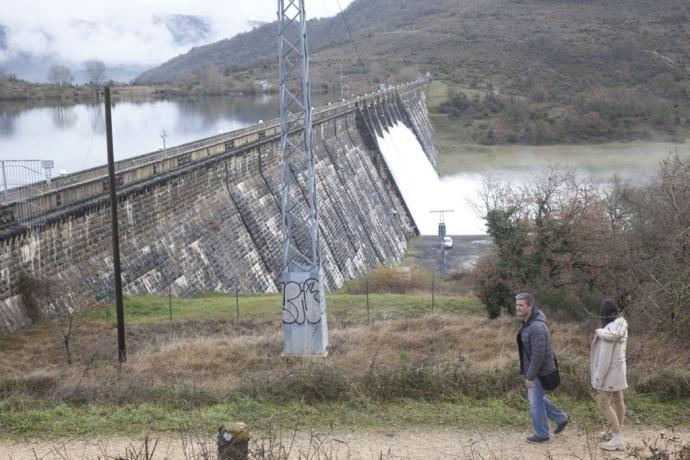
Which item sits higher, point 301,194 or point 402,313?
point 301,194

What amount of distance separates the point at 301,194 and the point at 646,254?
1862 cm

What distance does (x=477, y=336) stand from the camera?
17438 mm

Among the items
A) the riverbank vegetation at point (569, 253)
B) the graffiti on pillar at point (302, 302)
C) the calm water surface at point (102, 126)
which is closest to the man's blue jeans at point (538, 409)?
the graffiti on pillar at point (302, 302)

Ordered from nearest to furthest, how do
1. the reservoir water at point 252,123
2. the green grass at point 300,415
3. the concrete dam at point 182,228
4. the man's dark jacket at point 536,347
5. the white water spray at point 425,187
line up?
the man's dark jacket at point 536,347 < the green grass at point 300,415 < the concrete dam at point 182,228 < the reservoir water at point 252,123 < the white water spray at point 425,187

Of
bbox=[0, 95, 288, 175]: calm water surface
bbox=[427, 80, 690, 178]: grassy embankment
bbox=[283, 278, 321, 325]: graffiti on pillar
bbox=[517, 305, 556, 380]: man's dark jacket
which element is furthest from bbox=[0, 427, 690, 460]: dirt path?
bbox=[427, 80, 690, 178]: grassy embankment

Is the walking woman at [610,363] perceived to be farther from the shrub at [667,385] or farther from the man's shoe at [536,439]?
the shrub at [667,385]

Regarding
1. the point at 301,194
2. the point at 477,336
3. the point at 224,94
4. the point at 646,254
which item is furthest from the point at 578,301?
the point at 224,94

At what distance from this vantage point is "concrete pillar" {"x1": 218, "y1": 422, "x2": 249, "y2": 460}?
661 cm

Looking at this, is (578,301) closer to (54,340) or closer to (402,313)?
(402,313)

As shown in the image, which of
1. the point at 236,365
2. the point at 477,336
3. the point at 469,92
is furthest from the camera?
the point at 469,92

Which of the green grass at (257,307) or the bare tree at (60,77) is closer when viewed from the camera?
the green grass at (257,307)

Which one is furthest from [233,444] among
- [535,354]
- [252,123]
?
[252,123]

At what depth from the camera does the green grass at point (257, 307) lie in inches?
798

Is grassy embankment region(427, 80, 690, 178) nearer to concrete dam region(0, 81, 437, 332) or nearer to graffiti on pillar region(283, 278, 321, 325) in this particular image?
concrete dam region(0, 81, 437, 332)
